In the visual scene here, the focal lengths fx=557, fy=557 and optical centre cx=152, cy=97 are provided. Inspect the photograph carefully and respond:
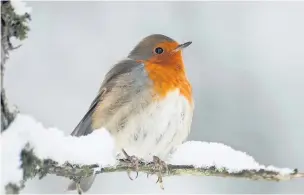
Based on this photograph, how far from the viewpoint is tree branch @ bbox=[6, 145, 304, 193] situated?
1265 millimetres

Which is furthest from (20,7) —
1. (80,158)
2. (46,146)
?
(80,158)

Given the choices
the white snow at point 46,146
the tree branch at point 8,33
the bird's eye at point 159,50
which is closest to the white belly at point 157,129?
the bird's eye at point 159,50

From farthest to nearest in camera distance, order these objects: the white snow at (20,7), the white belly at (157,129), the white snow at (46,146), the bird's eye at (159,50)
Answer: the bird's eye at (159,50)
the white belly at (157,129)
the white snow at (20,7)
the white snow at (46,146)

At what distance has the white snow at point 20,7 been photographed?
1303mm

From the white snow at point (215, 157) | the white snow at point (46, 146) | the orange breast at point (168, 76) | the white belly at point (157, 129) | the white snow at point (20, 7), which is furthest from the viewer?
the orange breast at point (168, 76)

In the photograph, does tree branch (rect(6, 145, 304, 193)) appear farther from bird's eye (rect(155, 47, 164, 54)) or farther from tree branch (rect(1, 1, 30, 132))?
bird's eye (rect(155, 47, 164, 54))

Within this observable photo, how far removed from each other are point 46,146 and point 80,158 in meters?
0.24

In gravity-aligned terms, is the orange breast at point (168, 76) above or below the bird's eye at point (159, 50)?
below

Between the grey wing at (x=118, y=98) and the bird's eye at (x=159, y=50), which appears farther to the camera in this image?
the bird's eye at (x=159, y=50)

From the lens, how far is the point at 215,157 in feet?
6.17

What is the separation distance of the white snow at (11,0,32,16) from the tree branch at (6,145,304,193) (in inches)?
12.7

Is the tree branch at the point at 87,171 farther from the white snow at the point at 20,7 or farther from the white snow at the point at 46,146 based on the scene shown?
the white snow at the point at 20,7

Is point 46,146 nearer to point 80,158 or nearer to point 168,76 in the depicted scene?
point 80,158

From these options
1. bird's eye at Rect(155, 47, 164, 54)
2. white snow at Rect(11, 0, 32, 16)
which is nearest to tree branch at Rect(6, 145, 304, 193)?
white snow at Rect(11, 0, 32, 16)
